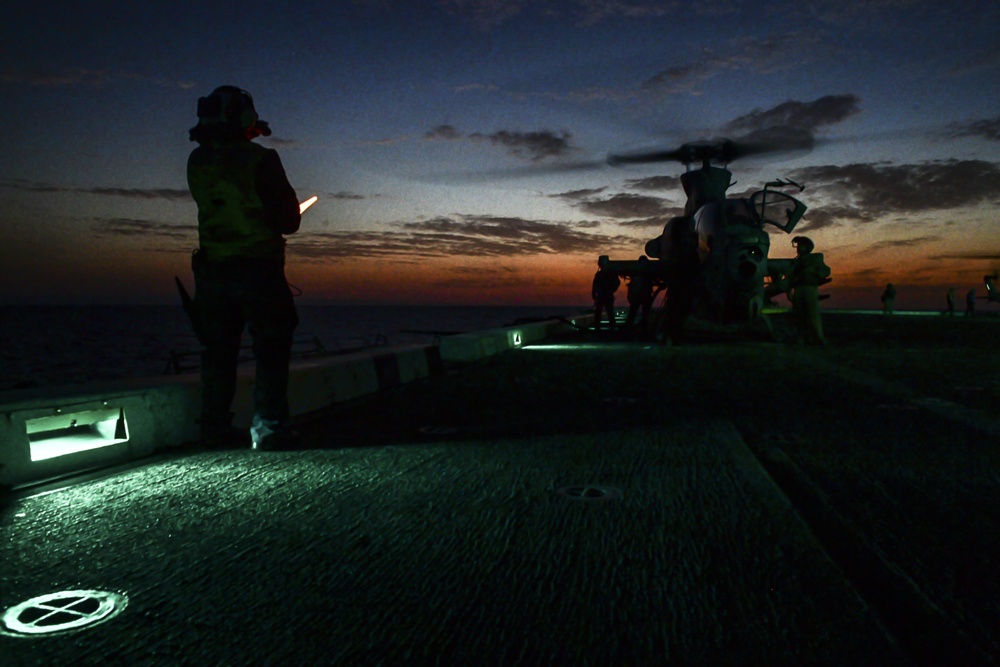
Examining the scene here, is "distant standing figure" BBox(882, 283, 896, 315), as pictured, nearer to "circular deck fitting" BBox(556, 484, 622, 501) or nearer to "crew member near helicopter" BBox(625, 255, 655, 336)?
"crew member near helicopter" BBox(625, 255, 655, 336)

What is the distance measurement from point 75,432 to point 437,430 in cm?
250

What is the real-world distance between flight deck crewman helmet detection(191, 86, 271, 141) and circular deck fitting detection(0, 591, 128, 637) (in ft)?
11.0

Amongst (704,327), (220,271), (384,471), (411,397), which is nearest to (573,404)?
(411,397)

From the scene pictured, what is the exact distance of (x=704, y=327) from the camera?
17594mm

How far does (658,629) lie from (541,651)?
38 cm

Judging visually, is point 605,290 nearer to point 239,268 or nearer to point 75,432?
point 239,268

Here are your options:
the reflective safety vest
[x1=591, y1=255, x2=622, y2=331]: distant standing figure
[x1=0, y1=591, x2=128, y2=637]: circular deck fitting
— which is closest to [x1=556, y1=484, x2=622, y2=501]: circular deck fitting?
[x1=0, y1=591, x2=128, y2=637]: circular deck fitting

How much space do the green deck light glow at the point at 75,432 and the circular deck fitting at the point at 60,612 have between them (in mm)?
2023

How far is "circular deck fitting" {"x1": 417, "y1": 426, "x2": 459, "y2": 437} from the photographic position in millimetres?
5336

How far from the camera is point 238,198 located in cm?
468

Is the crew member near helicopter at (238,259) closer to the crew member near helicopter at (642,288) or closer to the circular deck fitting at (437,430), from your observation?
the circular deck fitting at (437,430)

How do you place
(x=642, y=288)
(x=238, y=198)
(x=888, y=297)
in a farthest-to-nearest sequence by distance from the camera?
(x=888, y=297) < (x=642, y=288) < (x=238, y=198)

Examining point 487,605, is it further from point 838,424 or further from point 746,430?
point 838,424

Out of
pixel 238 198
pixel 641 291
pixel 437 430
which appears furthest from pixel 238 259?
pixel 641 291
